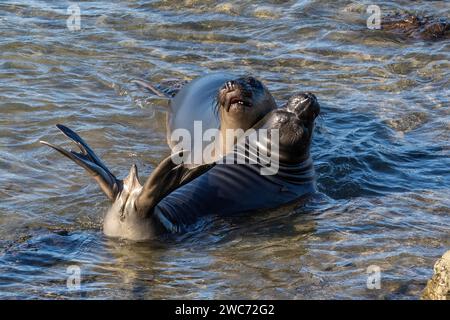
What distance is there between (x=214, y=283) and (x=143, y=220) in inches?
30.5

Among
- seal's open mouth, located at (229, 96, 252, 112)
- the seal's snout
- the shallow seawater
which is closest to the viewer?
the shallow seawater

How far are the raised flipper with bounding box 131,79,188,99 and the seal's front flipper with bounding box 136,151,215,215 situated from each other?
3751mm

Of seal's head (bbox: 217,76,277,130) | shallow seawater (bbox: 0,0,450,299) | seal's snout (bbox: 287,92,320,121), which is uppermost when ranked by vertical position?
→ seal's snout (bbox: 287,92,320,121)

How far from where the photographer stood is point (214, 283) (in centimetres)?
525

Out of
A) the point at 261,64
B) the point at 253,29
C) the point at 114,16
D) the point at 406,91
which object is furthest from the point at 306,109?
the point at 114,16

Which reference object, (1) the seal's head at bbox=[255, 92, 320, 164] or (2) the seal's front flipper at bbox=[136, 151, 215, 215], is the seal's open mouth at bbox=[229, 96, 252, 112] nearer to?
(1) the seal's head at bbox=[255, 92, 320, 164]

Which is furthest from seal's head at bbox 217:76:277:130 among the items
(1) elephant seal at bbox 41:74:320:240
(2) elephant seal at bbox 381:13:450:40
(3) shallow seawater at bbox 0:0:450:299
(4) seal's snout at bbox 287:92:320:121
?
(2) elephant seal at bbox 381:13:450:40

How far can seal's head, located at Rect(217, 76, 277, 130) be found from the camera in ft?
24.9

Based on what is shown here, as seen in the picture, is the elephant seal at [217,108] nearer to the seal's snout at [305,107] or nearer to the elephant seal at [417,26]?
the seal's snout at [305,107]

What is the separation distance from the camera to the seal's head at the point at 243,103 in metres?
7.59

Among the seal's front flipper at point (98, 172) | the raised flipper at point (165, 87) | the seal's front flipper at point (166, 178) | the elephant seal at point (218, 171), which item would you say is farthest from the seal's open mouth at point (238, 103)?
the seal's front flipper at point (166, 178)

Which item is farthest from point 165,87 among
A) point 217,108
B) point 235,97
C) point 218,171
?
point 218,171

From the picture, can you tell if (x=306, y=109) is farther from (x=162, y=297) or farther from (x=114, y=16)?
(x=114, y=16)

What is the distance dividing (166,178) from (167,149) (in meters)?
2.61
